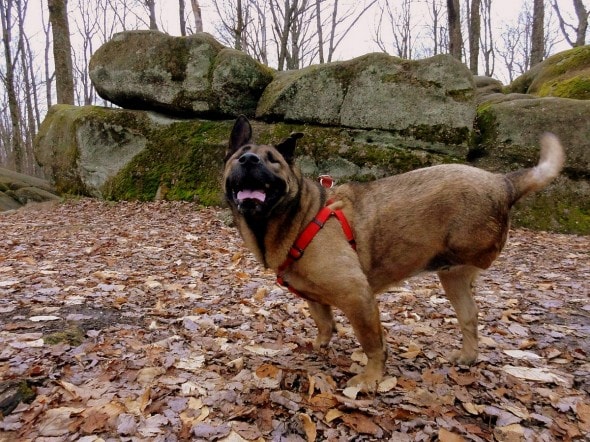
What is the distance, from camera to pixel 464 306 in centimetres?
Answer: 414

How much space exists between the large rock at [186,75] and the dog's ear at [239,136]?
9.64 m

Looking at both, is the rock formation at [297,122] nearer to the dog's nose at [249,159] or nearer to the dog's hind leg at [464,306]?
the dog's hind leg at [464,306]

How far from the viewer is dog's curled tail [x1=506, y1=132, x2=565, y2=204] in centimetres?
375

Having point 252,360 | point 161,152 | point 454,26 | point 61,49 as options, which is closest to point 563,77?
point 454,26

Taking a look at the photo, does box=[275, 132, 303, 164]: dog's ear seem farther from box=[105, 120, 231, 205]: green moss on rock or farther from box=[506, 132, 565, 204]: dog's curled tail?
box=[105, 120, 231, 205]: green moss on rock

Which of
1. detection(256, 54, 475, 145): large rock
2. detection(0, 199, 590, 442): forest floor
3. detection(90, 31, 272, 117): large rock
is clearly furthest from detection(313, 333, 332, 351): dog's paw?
detection(90, 31, 272, 117): large rock

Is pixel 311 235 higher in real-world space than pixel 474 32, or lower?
lower

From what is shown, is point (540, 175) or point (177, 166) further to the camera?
point (177, 166)

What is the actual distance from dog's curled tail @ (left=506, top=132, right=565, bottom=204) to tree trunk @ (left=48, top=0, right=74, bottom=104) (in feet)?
53.7

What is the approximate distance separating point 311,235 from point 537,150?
9.63m

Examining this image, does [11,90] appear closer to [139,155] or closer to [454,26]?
[139,155]

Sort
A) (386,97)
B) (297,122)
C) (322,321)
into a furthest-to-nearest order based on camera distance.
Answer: (297,122), (386,97), (322,321)

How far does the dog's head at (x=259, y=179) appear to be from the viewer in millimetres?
3443

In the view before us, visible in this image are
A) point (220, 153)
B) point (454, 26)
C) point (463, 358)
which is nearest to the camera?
point (463, 358)
